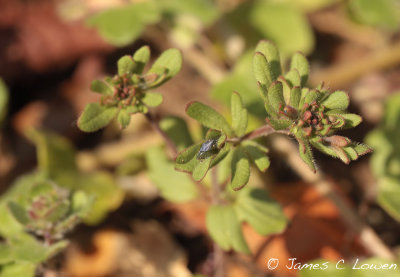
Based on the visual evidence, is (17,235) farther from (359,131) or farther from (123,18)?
Result: (359,131)

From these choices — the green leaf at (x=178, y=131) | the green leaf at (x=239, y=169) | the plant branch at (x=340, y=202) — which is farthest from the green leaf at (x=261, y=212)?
Answer: the plant branch at (x=340, y=202)

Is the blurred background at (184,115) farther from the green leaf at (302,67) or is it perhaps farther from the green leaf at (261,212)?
the green leaf at (302,67)

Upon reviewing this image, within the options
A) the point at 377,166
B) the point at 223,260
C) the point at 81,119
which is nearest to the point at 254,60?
the point at 81,119

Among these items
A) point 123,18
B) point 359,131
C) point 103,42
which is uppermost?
point 123,18

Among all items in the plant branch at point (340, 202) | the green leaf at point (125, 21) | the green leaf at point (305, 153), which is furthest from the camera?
the green leaf at point (125, 21)

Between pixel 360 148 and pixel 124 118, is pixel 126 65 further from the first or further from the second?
pixel 360 148

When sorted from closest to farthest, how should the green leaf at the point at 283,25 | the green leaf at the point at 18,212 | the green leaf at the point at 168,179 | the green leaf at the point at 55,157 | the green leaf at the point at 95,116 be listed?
the green leaf at the point at 95,116, the green leaf at the point at 18,212, the green leaf at the point at 168,179, the green leaf at the point at 55,157, the green leaf at the point at 283,25
